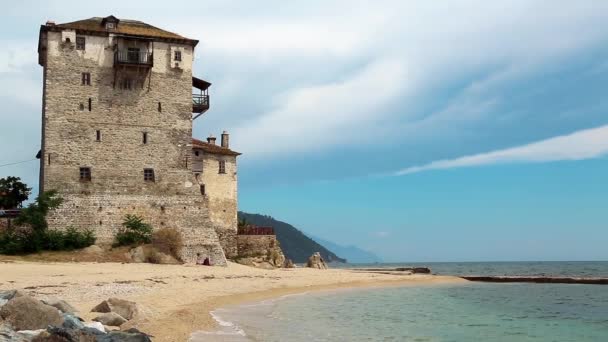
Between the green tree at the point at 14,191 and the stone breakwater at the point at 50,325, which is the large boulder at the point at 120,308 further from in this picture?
the green tree at the point at 14,191

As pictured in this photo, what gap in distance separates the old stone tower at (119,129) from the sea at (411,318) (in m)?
14.0

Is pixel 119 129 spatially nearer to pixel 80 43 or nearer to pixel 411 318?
pixel 80 43

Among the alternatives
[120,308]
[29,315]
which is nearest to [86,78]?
[120,308]

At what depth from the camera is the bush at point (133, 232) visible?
120 feet

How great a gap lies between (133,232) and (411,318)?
2127 centimetres

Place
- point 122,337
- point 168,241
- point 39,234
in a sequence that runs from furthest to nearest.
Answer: point 168,241 → point 39,234 → point 122,337

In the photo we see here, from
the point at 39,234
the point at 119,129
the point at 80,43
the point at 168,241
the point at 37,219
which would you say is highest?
the point at 80,43

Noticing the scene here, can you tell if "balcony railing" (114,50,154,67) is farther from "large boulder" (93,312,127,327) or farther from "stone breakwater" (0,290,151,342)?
"large boulder" (93,312,127,327)

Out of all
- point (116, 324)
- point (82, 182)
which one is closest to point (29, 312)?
point (116, 324)

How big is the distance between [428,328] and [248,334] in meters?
6.26

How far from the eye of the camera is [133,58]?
38.8 meters

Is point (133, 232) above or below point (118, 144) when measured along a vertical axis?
below

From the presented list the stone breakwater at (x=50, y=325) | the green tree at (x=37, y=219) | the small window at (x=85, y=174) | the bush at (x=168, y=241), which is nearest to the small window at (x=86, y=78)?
the small window at (x=85, y=174)

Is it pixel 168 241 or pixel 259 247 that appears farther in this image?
pixel 259 247
